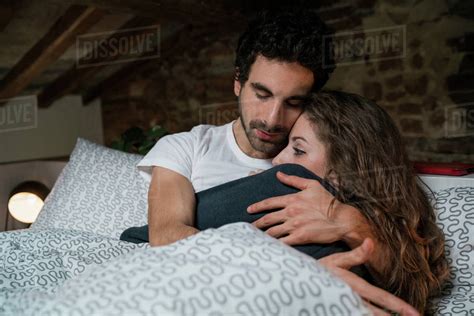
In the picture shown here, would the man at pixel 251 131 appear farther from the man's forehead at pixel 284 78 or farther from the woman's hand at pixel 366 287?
the woman's hand at pixel 366 287

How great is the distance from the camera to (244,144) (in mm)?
1406

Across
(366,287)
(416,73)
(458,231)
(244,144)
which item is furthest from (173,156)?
(416,73)

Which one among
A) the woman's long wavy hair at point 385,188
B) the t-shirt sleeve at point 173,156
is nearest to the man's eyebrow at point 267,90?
the woman's long wavy hair at point 385,188

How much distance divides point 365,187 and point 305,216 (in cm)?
17

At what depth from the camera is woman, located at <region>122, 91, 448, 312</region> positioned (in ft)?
3.49

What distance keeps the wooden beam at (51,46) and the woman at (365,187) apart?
81.7 inches

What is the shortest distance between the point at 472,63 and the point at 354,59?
653 millimetres

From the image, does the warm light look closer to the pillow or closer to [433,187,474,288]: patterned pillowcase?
the pillow

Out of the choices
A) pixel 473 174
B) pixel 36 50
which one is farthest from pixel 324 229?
pixel 36 50

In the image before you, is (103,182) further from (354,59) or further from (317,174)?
(354,59)

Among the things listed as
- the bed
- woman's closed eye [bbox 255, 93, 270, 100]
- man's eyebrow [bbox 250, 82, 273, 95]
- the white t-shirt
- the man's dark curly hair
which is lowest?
the bed

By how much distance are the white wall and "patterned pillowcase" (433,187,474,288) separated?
2848 millimetres

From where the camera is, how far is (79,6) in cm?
285

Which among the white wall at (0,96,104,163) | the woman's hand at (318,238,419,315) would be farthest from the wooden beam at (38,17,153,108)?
the woman's hand at (318,238,419,315)
